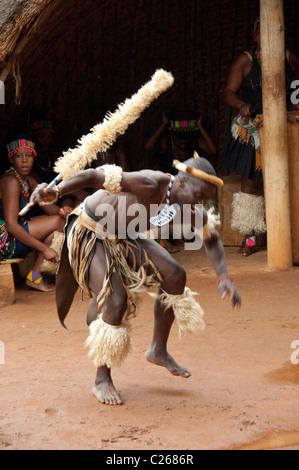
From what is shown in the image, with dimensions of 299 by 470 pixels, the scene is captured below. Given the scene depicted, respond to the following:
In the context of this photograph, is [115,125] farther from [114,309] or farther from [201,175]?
[114,309]

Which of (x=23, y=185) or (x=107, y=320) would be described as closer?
(x=107, y=320)

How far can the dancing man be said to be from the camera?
10.1 ft

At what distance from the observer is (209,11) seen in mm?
7754

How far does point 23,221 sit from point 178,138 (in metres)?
2.36

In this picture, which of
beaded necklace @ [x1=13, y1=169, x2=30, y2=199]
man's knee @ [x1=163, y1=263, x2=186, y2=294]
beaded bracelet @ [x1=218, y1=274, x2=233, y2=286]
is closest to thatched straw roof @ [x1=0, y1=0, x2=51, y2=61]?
beaded necklace @ [x1=13, y1=169, x2=30, y2=199]

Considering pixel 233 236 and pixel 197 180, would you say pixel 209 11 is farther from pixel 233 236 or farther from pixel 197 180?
pixel 197 180

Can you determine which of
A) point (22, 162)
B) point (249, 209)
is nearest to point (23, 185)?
point (22, 162)

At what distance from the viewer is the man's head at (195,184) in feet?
10.3

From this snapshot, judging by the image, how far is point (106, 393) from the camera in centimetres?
311

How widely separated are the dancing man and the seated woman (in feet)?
7.31

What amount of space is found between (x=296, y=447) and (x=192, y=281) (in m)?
3.34

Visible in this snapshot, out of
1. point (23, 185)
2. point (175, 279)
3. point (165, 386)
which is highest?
point (23, 185)

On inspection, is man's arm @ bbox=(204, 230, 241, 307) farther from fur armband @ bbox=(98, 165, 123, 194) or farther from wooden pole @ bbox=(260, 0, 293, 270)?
wooden pole @ bbox=(260, 0, 293, 270)
